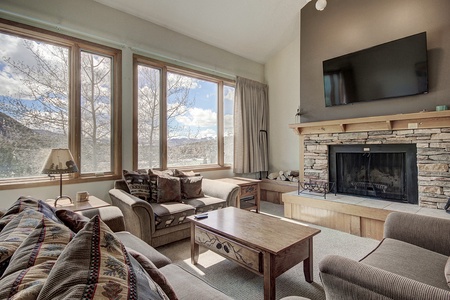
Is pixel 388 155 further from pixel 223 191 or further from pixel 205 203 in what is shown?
pixel 205 203

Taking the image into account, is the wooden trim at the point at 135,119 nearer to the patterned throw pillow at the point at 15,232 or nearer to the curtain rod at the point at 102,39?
the curtain rod at the point at 102,39

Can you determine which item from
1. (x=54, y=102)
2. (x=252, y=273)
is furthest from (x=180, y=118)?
(x=252, y=273)

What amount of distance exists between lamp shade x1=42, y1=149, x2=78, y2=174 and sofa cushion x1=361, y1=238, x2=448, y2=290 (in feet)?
8.73

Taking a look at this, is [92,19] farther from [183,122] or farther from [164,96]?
[183,122]

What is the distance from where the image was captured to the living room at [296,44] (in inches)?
111

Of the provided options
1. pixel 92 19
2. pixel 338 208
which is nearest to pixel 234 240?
pixel 338 208

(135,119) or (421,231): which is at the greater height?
(135,119)

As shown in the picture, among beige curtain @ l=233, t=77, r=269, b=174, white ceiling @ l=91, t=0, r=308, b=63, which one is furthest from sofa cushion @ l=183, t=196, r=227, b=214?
white ceiling @ l=91, t=0, r=308, b=63

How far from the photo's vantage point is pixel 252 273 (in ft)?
7.11

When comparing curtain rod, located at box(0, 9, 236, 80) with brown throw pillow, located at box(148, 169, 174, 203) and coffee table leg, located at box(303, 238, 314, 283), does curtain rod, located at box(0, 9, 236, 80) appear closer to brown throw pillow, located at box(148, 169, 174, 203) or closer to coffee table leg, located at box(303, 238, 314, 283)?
brown throw pillow, located at box(148, 169, 174, 203)

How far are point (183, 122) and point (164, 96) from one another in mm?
541

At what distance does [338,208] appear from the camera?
3.22m

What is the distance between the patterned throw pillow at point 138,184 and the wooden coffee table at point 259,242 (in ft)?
3.24

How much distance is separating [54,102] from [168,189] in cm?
173
